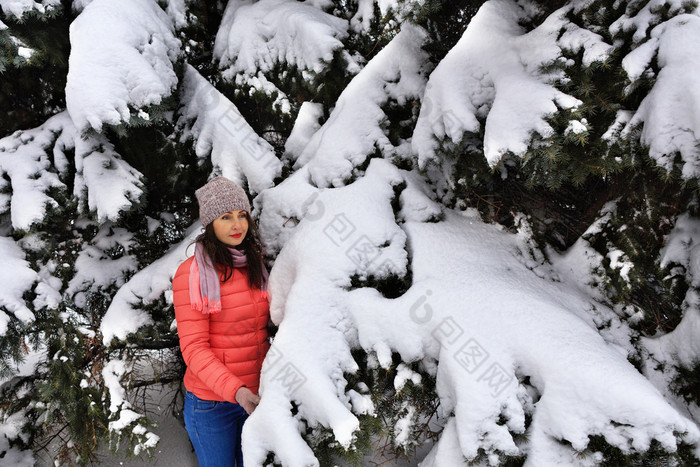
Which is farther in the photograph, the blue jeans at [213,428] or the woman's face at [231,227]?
the blue jeans at [213,428]

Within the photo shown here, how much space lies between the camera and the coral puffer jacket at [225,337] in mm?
1864

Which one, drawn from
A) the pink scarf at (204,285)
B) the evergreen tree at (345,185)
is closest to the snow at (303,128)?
the evergreen tree at (345,185)

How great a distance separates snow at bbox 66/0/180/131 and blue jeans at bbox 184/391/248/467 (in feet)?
5.15

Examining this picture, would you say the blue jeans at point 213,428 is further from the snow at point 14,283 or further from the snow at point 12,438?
the snow at point 12,438

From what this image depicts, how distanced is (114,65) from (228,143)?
0.73 metres

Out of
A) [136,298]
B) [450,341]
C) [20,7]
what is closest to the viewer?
[450,341]

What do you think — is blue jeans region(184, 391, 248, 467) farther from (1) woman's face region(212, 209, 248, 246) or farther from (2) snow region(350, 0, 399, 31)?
(2) snow region(350, 0, 399, 31)

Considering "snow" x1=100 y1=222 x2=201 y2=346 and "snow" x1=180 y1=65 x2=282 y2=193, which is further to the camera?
"snow" x1=180 y1=65 x2=282 y2=193

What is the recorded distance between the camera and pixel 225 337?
2039 mm

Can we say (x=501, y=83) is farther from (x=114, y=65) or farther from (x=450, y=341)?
(x=114, y=65)

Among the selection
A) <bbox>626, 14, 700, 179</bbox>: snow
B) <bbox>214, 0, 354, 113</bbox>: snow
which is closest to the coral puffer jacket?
<bbox>214, 0, 354, 113</bbox>: snow

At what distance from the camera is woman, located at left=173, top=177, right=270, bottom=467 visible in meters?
1.89

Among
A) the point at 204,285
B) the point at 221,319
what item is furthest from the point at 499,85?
the point at 221,319

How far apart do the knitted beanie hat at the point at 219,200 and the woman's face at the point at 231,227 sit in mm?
30
